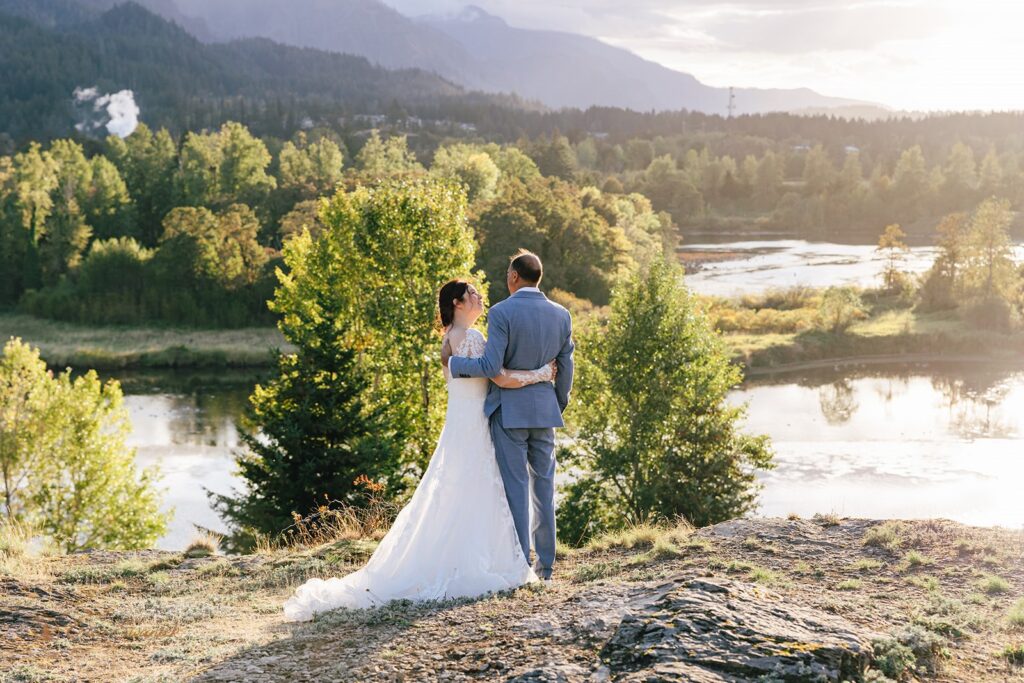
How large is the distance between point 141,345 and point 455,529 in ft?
199

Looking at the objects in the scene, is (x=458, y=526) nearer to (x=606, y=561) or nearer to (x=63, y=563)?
(x=606, y=561)

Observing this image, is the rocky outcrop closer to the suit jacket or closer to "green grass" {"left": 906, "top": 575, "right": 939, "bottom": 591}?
"green grass" {"left": 906, "top": 575, "right": 939, "bottom": 591}

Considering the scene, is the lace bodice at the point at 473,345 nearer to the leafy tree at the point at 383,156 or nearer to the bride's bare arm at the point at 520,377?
the bride's bare arm at the point at 520,377

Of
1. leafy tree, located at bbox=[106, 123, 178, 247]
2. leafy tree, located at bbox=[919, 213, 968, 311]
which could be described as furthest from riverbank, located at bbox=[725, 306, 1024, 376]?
leafy tree, located at bbox=[106, 123, 178, 247]

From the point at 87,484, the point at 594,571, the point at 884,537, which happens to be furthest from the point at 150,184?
the point at 884,537

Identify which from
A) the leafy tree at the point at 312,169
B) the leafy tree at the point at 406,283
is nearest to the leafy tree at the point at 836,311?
the leafy tree at the point at 406,283

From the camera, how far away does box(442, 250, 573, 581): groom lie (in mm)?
7676

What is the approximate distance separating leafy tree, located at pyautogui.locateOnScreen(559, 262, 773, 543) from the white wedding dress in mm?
16234

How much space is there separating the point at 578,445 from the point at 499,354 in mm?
19484

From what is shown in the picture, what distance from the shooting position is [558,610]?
21.7 ft

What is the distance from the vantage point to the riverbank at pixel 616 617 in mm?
5473

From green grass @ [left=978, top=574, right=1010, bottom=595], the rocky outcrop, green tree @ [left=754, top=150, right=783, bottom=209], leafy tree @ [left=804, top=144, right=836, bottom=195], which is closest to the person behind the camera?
the rocky outcrop

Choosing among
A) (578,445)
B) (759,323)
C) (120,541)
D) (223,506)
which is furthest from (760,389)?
(120,541)

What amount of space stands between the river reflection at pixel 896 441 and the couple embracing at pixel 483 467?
19548 millimetres
